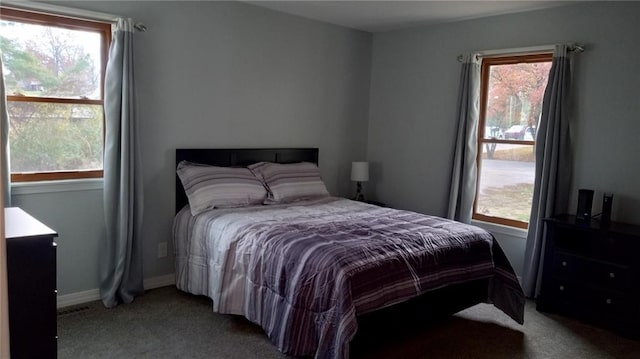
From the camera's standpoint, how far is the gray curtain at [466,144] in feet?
14.0

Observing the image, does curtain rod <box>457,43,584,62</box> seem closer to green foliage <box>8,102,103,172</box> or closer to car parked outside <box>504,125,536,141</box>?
car parked outside <box>504,125,536,141</box>

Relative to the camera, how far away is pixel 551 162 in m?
3.73

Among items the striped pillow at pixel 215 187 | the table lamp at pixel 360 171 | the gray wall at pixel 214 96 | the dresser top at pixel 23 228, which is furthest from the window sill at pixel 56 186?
the table lamp at pixel 360 171

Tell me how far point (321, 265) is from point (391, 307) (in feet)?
1.75

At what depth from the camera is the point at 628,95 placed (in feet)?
11.5

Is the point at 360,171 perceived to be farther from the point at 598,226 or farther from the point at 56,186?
the point at 56,186

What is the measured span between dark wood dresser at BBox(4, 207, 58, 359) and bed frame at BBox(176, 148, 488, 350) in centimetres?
148

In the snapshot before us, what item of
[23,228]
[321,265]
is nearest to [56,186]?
[23,228]

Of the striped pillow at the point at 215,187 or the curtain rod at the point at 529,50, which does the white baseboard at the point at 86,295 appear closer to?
the striped pillow at the point at 215,187

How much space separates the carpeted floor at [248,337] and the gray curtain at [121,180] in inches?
9.0

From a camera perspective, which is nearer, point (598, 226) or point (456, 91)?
point (598, 226)

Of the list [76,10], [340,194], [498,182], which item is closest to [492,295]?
Answer: [498,182]

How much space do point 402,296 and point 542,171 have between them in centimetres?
190

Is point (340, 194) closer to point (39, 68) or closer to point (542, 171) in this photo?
point (542, 171)
